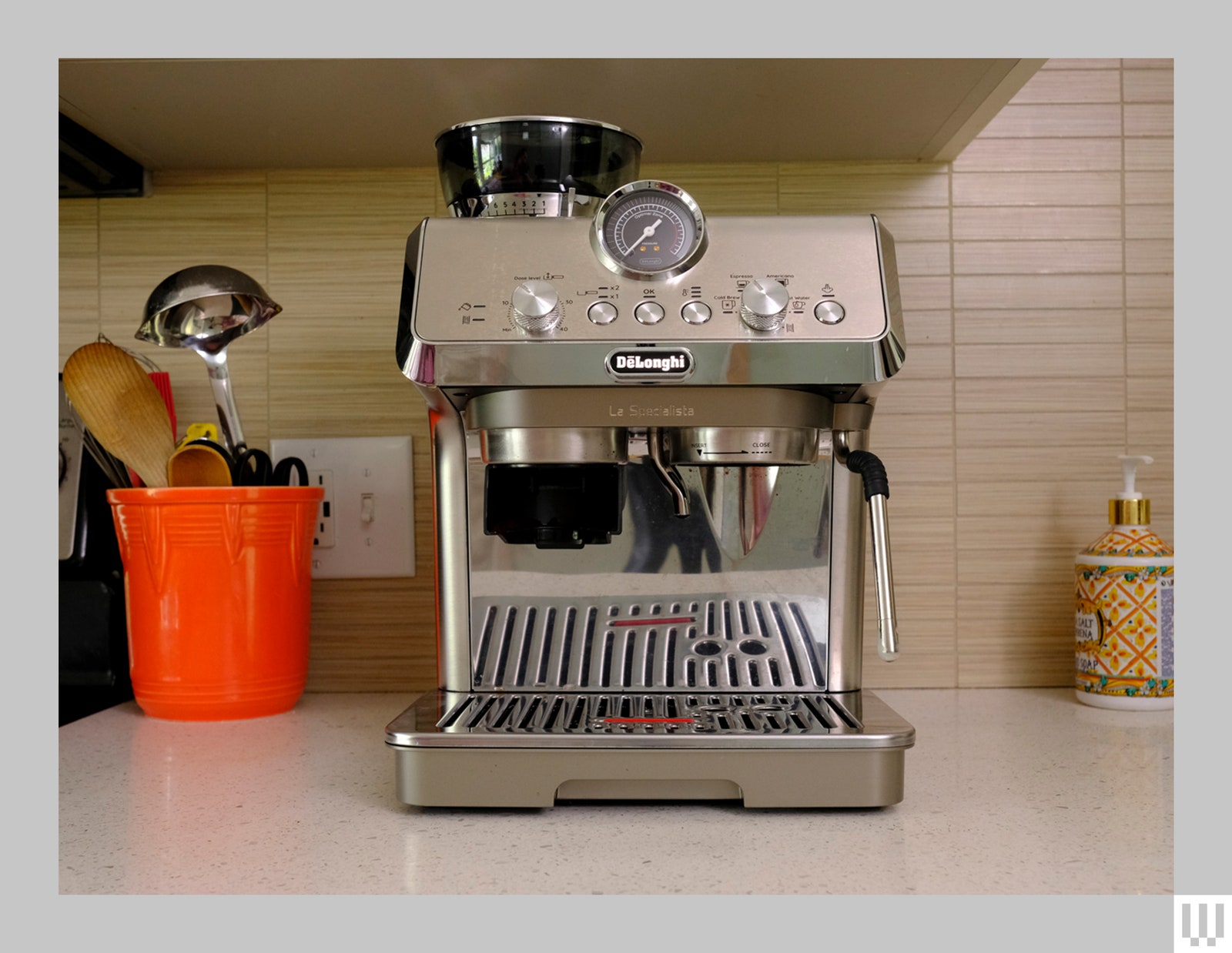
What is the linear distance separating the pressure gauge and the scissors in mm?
426

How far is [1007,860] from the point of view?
54cm

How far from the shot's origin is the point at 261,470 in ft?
3.13

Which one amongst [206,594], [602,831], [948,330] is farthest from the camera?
[948,330]

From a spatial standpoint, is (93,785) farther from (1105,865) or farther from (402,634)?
(1105,865)

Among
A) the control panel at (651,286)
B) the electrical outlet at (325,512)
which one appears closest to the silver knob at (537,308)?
the control panel at (651,286)

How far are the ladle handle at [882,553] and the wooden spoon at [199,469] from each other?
56 centimetres

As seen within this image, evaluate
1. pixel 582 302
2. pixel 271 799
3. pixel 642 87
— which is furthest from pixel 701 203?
pixel 271 799

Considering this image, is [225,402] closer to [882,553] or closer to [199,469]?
[199,469]

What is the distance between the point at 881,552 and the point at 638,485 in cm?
23

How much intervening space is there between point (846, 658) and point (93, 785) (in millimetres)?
532

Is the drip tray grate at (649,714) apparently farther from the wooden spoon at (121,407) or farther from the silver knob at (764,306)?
the wooden spoon at (121,407)

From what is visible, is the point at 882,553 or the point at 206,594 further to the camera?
the point at 206,594

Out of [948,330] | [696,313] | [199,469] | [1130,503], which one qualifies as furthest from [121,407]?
[1130,503]

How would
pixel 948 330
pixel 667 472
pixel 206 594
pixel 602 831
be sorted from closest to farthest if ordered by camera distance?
pixel 602 831
pixel 667 472
pixel 206 594
pixel 948 330
